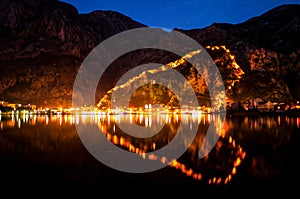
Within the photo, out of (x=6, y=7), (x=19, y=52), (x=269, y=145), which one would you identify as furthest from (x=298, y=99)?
(x=6, y=7)

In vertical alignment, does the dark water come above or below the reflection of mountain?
below

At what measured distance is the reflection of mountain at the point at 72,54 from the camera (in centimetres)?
10925

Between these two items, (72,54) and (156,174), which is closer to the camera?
(156,174)

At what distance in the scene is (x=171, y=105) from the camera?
11612 centimetres

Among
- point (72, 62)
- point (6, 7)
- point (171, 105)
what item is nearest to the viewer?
point (171, 105)

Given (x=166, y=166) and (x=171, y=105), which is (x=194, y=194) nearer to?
(x=166, y=166)

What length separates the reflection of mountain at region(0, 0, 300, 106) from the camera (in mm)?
109250

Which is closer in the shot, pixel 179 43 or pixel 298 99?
pixel 298 99

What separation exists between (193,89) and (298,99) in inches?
1534

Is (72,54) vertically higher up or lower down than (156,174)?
higher up

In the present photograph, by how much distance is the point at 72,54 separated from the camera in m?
149

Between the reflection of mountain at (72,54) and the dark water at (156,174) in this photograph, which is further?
the reflection of mountain at (72,54)

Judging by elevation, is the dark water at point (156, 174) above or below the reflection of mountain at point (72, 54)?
below

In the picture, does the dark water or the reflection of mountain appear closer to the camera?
the dark water
